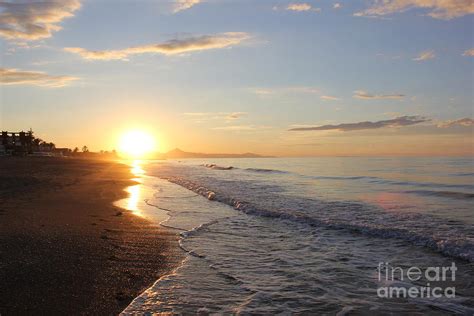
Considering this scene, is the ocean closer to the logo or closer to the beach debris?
the logo

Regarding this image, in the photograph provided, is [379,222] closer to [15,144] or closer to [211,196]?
[211,196]

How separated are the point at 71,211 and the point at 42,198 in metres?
3.63

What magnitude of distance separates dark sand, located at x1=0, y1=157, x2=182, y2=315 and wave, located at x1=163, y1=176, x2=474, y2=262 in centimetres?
592

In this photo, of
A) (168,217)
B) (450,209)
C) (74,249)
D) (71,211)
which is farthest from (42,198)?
(450,209)

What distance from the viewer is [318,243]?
10.4 m

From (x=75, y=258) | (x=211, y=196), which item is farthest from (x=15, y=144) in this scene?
(x=75, y=258)

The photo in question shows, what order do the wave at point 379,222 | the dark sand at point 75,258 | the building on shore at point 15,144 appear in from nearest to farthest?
the dark sand at point 75,258 < the wave at point 379,222 < the building on shore at point 15,144

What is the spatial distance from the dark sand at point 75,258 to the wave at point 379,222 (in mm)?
5919

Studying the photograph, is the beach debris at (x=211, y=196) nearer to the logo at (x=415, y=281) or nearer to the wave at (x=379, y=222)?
the wave at (x=379, y=222)

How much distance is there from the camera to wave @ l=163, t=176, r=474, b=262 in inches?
395

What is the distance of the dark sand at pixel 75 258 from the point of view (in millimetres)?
5355

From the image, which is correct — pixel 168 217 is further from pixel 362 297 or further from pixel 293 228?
pixel 362 297

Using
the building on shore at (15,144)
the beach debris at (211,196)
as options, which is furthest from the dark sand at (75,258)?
the building on shore at (15,144)

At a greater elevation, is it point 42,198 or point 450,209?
point 42,198
